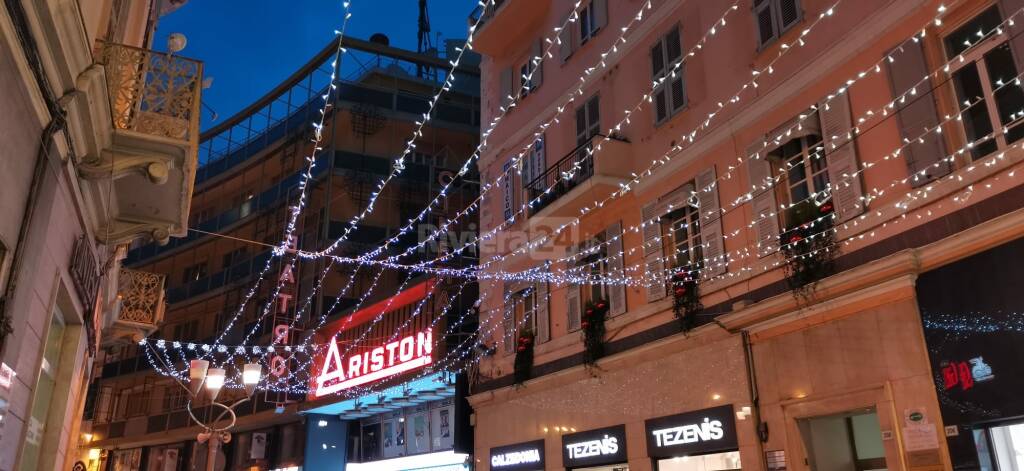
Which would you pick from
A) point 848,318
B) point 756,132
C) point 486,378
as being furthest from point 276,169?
point 848,318

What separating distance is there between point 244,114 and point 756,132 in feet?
95.3

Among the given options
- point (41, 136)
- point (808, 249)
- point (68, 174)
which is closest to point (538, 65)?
point (808, 249)

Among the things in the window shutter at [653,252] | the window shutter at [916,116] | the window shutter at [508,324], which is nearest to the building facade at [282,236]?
the window shutter at [508,324]

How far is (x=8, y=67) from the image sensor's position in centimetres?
494

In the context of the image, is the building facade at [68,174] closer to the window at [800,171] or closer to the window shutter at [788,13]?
the window at [800,171]

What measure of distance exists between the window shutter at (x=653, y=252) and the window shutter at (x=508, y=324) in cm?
422

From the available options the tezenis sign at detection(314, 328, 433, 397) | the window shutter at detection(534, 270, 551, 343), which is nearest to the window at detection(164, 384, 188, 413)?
the tezenis sign at detection(314, 328, 433, 397)

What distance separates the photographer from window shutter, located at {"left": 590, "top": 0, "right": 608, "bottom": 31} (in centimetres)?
1513

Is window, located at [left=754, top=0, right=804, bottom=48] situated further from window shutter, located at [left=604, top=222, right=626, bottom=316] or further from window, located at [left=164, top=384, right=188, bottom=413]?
window, located at [left=164, top=384, right=188, bottom=413]

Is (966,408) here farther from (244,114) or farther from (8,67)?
(244,114)

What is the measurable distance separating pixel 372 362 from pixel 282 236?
34.6ft

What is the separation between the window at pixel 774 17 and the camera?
1070 cm

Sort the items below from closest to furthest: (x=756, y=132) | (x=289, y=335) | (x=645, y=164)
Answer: (x=756, y=132) → (x=645, y=164) → (x=289, y=335)

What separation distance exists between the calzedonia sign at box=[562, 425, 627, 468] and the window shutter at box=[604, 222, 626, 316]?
1.95 meters
